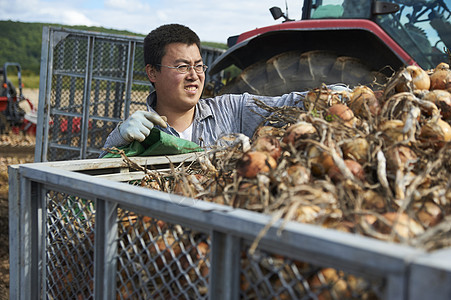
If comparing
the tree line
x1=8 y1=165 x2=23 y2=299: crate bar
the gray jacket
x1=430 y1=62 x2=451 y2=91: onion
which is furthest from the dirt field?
the tree line

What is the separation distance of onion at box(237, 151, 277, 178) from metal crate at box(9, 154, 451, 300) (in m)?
0.20

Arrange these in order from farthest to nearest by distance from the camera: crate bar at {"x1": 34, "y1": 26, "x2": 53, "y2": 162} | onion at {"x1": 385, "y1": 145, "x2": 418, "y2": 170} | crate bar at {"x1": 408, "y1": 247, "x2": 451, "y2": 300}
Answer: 1. crate bar at {"x1": 34, "y1": 26, "x2": 53, "y2": 162}
2. onion at {"x1": 385, "y1": 145, "x2": 418, "y2": 170}
3. crate bar at {"x1": 408, "y1": 247, "x2": 451, "y2": 300}

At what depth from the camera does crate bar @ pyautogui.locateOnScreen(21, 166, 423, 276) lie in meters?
0.76

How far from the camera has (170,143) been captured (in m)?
1.92

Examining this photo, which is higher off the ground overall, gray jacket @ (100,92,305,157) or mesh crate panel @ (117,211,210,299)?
gray jacket @ (100,92,305,157)

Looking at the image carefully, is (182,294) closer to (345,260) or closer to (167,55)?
(345,260)

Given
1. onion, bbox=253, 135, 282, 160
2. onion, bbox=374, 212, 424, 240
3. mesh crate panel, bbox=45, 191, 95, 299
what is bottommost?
mesh crate panel, bbox=45, 191, 95, 299

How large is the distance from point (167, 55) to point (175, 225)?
1651 mm

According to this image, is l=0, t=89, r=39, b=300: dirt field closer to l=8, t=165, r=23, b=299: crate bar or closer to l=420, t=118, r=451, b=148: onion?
l=8, t=165, r=23, b=299: crate bar

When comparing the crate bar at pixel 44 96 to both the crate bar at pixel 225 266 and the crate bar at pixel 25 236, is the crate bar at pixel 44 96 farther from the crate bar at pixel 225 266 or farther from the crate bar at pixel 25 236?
the crate bar at pixel 225 266

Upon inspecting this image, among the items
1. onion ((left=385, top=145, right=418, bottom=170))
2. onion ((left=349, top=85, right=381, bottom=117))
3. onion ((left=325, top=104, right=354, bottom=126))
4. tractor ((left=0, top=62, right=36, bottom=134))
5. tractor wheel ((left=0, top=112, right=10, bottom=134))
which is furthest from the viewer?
tractor wheel ((left=0, top=112, right=10, bottom=134))

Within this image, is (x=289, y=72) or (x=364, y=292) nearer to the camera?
(x=364, y=292)

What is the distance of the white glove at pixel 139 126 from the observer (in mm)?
1942

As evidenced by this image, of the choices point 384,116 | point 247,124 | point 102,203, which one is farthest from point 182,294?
point 247,124
